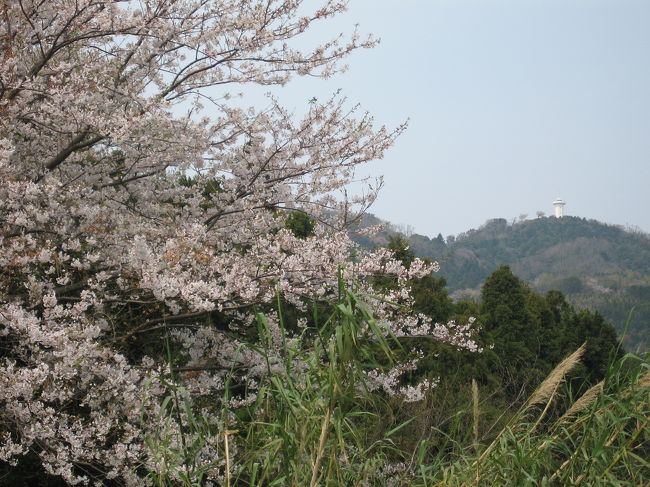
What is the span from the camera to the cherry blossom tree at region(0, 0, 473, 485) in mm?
4422

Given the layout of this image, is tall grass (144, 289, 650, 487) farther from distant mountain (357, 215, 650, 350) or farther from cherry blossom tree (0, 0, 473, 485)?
distant mountain (357, 215, 650, 350)

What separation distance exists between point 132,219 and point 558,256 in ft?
185

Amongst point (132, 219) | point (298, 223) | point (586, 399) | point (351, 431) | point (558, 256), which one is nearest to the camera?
point (351, 431)

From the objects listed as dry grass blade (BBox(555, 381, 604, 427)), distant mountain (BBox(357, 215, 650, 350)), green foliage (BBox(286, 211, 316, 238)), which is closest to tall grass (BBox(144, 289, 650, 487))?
dry grass blade (BBox(555, 381, 604, 427))

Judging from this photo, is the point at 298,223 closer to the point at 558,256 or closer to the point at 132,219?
the point at 132,219

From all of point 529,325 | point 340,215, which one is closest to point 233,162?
point 340,215

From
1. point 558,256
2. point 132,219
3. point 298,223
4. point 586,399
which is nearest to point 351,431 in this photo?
point 586,399

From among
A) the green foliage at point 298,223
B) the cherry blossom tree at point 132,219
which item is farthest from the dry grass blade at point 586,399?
the green foliage at point 298,223

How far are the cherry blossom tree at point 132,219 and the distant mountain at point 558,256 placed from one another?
35.0 meters

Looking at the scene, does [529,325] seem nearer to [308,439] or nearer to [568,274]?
[308,439]

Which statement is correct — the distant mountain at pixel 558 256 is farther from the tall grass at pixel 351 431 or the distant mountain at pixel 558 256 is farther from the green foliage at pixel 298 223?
the tall grass at pixel 351 431

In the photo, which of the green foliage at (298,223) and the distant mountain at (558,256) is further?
the distant mountain at (558,256)

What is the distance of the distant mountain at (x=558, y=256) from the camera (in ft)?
155

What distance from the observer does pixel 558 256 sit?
57906 mm
